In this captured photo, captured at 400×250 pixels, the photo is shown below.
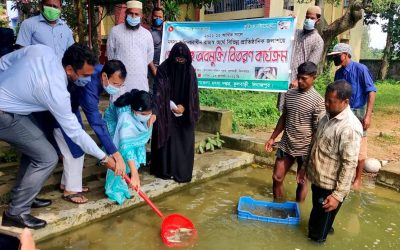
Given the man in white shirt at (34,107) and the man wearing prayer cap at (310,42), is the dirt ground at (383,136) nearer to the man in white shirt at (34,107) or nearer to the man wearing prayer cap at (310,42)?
the man wearing prayer cap at (310,42)

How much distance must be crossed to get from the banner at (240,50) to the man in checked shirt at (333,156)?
2297mm

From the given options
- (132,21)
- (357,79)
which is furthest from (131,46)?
(357,79)

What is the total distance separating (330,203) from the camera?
2998 mm

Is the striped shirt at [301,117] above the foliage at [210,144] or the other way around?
above

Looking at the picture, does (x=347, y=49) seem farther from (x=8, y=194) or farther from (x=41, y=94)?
(x=8, y=194)

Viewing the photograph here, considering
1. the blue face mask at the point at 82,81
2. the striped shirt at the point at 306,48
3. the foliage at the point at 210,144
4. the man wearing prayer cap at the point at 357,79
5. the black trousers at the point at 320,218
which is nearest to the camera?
the blue face mask at the point at 82,81

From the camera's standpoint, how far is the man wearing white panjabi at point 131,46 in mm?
4668

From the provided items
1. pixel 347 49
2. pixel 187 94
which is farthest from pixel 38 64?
pixel 347 49

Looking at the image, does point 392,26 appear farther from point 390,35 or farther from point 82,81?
point 82,81

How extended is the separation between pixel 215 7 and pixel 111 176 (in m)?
14.8

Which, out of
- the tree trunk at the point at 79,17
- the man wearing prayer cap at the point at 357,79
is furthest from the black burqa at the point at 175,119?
the tree trunk at the point at 79,17

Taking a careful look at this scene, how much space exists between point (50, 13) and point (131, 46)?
1003 millimetres

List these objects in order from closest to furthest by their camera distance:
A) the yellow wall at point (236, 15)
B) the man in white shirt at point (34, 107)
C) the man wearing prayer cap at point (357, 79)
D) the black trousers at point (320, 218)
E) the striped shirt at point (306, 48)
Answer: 1. the man in white shirt at point (34, 107)
2. the black trousers at point (320, 218)
3. the man wearing prayer cap at point (357, 79)
4. the striped shirt at point (306, 48)
5. the yellow wall at point (236, 15)

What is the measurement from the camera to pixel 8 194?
361 cm
